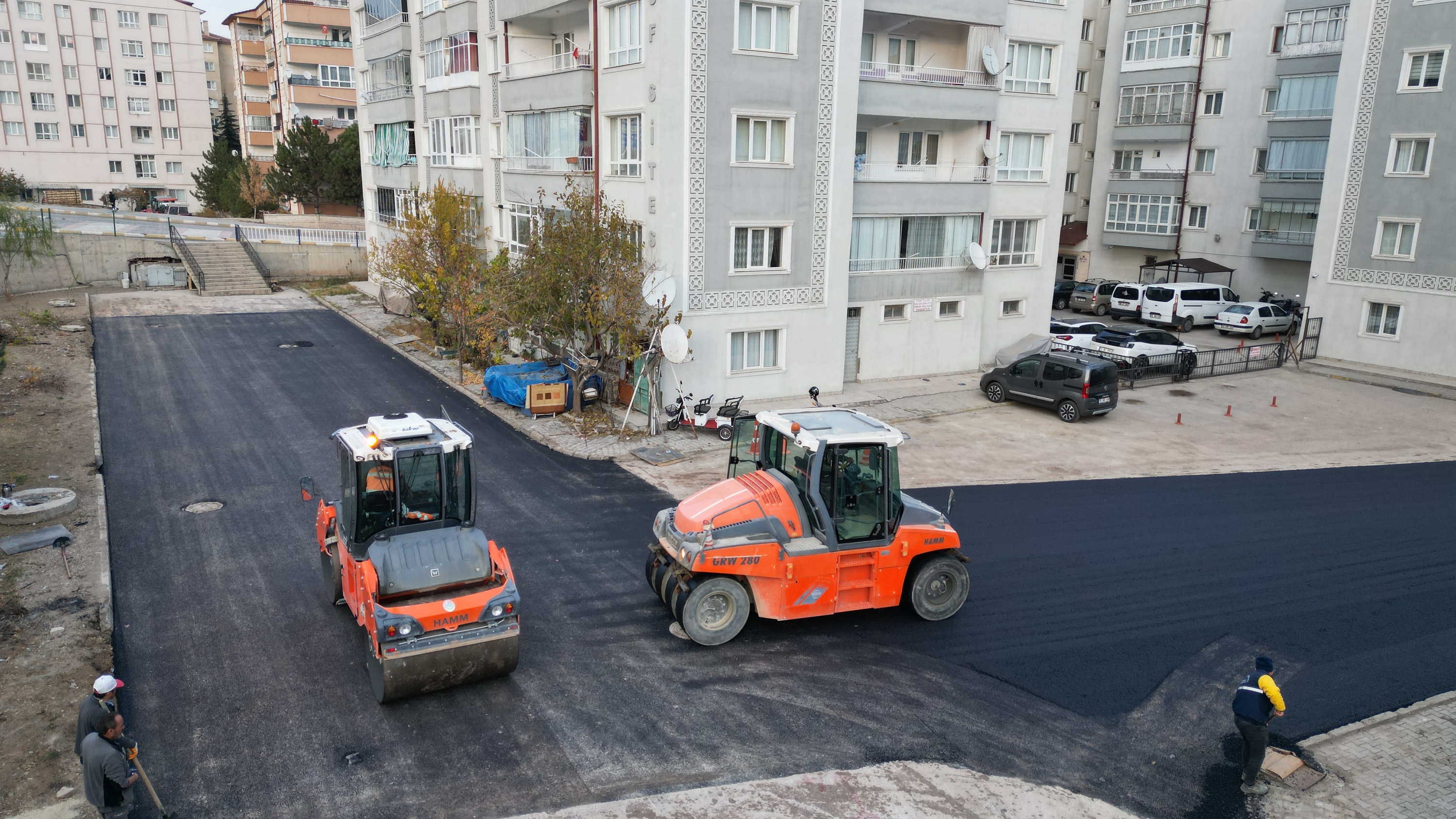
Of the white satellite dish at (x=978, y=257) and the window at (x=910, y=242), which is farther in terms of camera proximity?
the white satellite dish at (x=978, y=257)

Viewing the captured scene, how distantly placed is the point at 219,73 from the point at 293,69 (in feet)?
90.8

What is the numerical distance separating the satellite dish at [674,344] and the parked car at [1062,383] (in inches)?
370

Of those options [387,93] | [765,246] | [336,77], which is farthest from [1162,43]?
[336,77]

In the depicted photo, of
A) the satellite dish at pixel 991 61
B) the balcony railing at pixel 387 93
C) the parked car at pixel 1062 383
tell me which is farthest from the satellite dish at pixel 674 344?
the balcony railing at pixel 387 93

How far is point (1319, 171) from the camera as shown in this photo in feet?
123

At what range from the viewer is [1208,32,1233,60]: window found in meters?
40.0

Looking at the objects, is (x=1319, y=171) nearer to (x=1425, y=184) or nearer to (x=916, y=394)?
(x=1425, y=184)

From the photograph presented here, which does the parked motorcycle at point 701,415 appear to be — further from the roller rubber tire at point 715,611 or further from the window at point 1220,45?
the window at point 1220,45

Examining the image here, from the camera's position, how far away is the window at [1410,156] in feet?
93.1

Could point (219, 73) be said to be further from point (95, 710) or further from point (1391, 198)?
point (95, 710)

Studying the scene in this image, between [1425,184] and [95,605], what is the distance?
3554 centimetres

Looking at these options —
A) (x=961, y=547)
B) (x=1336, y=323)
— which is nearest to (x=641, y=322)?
(x=961, y=547)

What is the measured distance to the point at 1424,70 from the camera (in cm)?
2827

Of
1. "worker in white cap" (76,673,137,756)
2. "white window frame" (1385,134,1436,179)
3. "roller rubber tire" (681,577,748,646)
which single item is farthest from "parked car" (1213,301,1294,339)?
"worker in white cap" (76,673,137,756)
